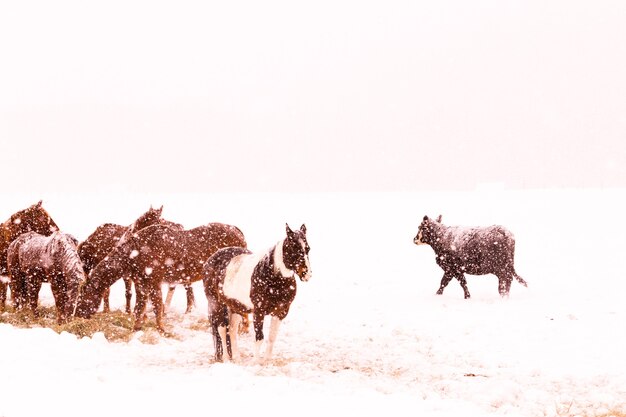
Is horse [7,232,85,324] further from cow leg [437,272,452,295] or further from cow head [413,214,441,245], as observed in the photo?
cow leg [437,272,452,295]

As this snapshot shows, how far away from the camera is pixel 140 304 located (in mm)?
10266

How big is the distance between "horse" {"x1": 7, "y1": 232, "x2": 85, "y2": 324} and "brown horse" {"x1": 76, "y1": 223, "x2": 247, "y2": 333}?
350mm

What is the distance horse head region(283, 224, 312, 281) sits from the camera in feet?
23.5

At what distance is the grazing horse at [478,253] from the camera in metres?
13.2

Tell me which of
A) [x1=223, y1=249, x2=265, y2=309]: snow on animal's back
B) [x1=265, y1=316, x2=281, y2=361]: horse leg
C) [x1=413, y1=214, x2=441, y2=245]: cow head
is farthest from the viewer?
[x1=413, y1=214, x2=441, y2=245]: cow head

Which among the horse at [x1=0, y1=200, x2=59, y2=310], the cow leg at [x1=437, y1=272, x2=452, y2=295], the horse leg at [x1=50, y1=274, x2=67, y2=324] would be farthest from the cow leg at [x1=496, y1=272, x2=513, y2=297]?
the horse at [x1=0, y1=200, x2=59, y2=310]

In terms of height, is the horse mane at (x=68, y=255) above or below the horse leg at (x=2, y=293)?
above

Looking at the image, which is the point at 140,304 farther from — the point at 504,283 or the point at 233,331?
the point at 504,283

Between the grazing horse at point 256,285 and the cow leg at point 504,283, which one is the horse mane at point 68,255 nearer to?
the grazing horse at point 256,285

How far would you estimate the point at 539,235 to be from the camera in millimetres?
24219

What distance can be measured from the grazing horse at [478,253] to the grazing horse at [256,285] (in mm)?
7086

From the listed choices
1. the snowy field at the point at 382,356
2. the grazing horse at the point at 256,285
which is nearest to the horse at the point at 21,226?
the snowy field at the point at 382,356

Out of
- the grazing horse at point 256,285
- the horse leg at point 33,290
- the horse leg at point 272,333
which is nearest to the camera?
the grazing horse at point 256,285

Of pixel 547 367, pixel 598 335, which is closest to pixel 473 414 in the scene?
pixel 547 367
